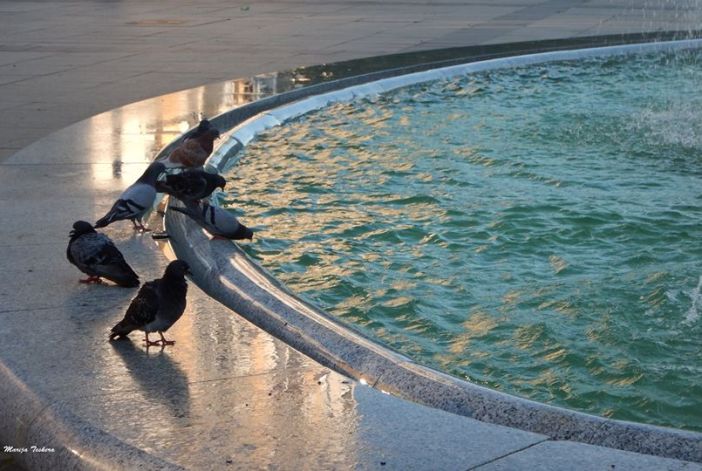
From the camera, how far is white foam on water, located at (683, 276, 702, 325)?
5891mm

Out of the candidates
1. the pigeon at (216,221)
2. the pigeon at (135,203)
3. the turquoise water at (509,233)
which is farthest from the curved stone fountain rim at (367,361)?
the turquoise water at (509,233)

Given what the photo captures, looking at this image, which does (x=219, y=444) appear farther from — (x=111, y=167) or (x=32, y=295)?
(x=111, y=167)

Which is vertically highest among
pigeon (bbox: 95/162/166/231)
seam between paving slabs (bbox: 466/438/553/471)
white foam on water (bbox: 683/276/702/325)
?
pigeon (bbox: 95/162/166/231)

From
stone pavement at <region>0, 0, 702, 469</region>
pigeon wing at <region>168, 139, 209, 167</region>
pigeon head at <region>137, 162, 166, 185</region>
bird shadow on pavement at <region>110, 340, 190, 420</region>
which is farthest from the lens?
pigeon wing at <region>168, 139, 209, 167</region>

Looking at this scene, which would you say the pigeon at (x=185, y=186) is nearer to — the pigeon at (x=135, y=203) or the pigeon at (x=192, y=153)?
the pigeon at (x=135, y=203)

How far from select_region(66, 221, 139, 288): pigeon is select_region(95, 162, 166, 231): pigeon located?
2.58ft

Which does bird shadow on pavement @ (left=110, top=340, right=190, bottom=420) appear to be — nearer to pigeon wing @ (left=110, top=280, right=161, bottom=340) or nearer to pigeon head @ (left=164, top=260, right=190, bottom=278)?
pigeon wing @ (left=110, top=280, right=161, bottom=340)

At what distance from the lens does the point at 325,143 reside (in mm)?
10141

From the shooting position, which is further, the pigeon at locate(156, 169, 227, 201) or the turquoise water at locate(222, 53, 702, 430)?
the pigeon at locate(156, 169, 227, 201)

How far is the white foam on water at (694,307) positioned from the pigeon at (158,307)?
2639mm

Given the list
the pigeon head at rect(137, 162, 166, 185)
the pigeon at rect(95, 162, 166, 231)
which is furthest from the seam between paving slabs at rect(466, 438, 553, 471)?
the pigeon head at rect(137, 162, 166, 185)

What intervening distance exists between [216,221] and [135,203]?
0.47 meters

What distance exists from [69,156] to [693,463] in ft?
20.0

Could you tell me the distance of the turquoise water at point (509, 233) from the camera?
5.48m
